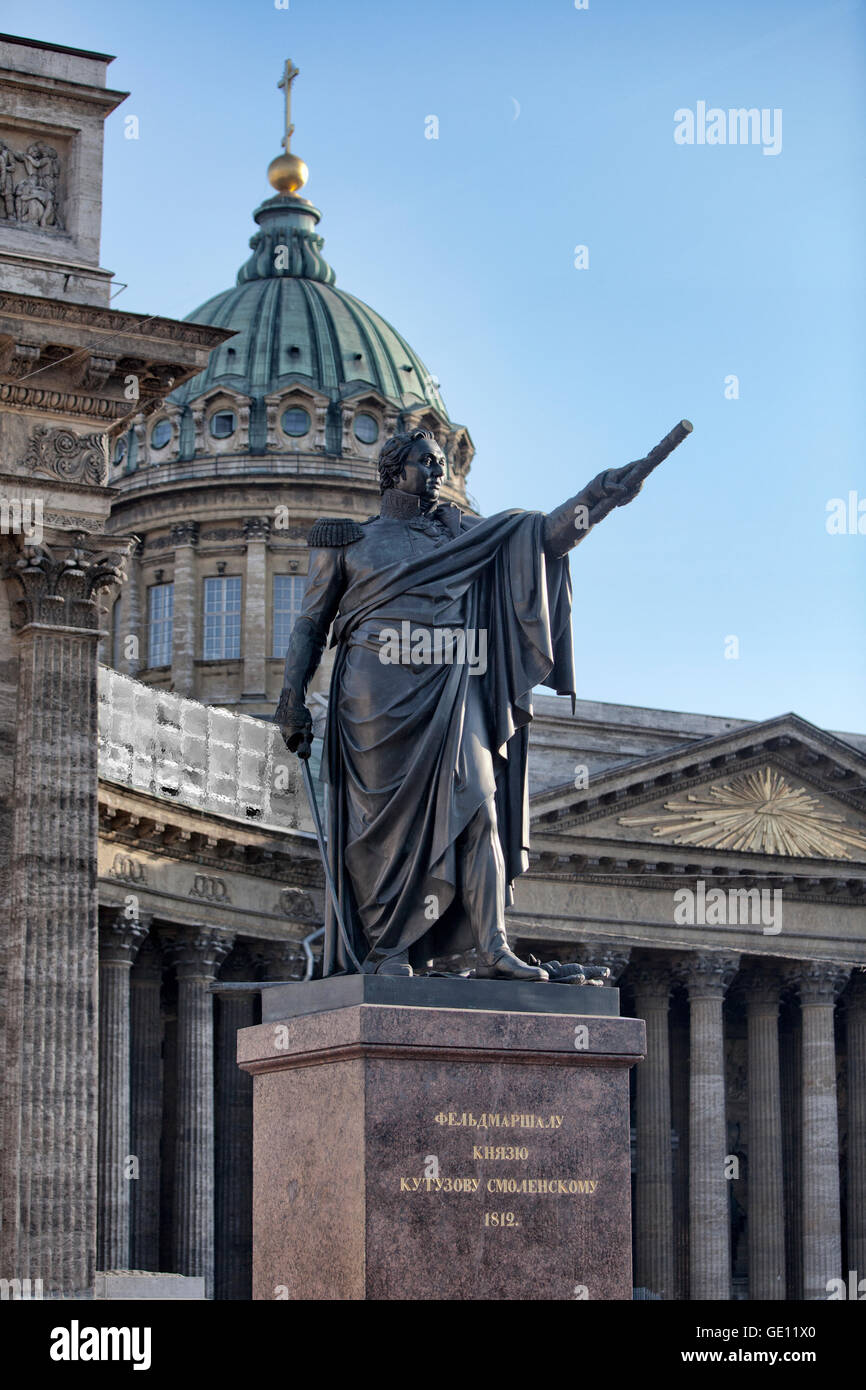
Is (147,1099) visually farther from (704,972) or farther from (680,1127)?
(680,1127)

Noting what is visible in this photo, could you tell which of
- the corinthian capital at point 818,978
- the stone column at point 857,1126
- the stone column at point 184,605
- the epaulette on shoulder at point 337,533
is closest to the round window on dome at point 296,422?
the stone column at point 184,605

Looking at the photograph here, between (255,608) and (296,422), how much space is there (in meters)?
6.17

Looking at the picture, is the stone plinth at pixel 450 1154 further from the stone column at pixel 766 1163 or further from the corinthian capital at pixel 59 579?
the stone column at pixel 766 1163

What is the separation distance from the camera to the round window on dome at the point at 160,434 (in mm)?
75188

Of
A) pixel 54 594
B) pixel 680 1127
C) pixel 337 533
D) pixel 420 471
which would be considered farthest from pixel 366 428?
pixel 337 533

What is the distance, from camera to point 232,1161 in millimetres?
51719

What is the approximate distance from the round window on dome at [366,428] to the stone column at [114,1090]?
3196cm

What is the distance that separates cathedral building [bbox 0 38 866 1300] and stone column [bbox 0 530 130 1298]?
0.04m

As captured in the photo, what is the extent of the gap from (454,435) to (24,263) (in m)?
52.3

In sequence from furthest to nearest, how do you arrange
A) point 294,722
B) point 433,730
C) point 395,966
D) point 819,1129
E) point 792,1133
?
point 792,1133 < point 819,1129 < point 294,722 < point 433,730 < point 395,966

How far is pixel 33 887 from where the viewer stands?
80.6 ft

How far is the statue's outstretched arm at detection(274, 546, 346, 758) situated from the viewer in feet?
40.7
